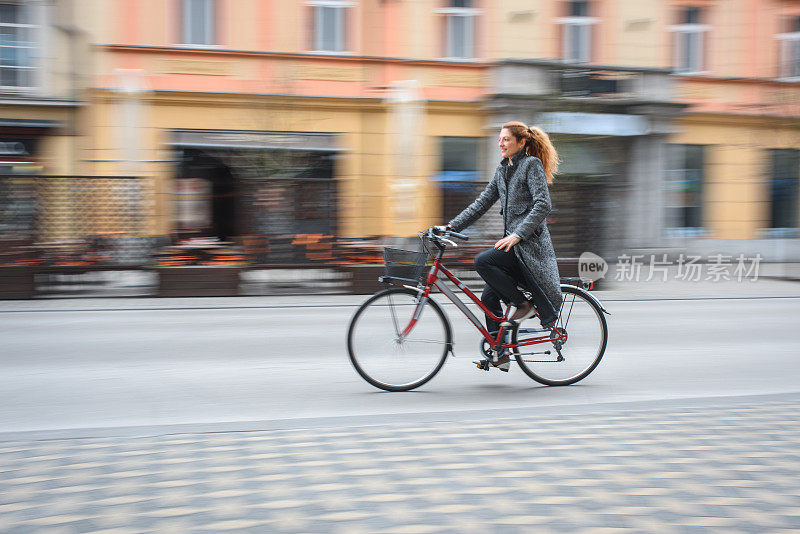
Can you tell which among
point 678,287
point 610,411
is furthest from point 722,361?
point 678,287

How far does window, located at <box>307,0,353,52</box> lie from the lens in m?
18.8

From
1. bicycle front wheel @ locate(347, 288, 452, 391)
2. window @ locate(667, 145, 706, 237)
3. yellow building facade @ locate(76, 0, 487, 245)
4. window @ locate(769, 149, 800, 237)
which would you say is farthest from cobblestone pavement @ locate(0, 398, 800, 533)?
window @ locate(769, 149, 800, 237)

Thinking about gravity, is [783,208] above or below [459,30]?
below

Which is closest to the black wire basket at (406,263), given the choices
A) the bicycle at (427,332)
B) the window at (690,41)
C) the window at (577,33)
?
the bicycle at (427,332)

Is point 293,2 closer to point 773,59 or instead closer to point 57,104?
point 57,104

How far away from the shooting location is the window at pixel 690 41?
2095 centimetres

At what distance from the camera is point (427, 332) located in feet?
16.7

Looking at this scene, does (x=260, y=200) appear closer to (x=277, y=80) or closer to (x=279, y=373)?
(x=277, y=80)

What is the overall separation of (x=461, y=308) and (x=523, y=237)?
0.67 metres

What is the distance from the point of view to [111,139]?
1750 centimetres

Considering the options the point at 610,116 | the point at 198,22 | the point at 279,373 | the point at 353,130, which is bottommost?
the point at 279,373

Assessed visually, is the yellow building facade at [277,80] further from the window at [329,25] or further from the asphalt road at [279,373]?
the asphalt road at [279,373]

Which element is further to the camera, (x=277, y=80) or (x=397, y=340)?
(x=277, y=80)

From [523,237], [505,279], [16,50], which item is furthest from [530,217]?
[16,50]
